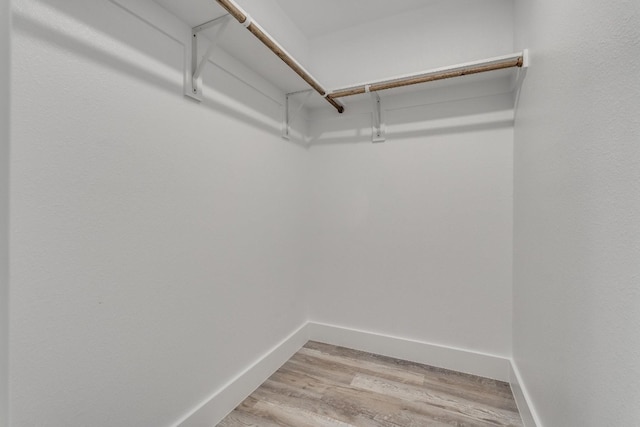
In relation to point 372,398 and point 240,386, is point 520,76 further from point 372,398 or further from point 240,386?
point 240,386

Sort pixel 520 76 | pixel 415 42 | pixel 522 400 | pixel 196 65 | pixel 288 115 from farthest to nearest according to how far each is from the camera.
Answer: pixel 288 115, pixel 415 42, pixel 520 76, pixel 522 400, pixel 196 65

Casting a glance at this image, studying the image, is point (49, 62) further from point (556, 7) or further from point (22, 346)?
point (556, 7)

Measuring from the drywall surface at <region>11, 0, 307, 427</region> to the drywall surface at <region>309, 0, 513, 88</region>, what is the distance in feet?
2.90

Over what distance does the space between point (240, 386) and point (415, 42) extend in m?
2.40

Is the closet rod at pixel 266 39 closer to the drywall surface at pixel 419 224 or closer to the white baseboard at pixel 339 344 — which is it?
the drywall surface at pixel 419 224

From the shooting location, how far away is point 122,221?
1057 millimetres

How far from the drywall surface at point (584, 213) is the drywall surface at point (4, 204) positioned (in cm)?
146

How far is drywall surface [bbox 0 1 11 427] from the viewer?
78cm

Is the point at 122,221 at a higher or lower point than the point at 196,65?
lower

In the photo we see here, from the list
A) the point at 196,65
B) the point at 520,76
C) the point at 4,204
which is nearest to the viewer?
the point at 4,204

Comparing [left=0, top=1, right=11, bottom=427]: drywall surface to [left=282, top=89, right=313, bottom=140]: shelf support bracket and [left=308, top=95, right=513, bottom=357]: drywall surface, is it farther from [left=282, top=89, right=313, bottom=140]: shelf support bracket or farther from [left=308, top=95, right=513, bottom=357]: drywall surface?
[left=308, top=95, right=513, bottom=357]: drywall surface

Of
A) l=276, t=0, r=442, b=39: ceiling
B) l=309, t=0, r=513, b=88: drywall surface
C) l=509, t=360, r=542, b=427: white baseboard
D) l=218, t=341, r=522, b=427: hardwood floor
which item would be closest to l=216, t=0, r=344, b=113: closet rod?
l=309, t=0, r=513, b=88: drywall surface

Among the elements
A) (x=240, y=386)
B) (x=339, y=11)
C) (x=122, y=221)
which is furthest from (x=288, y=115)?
(x=240, y=386)

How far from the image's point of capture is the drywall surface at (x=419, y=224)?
1849 mm
